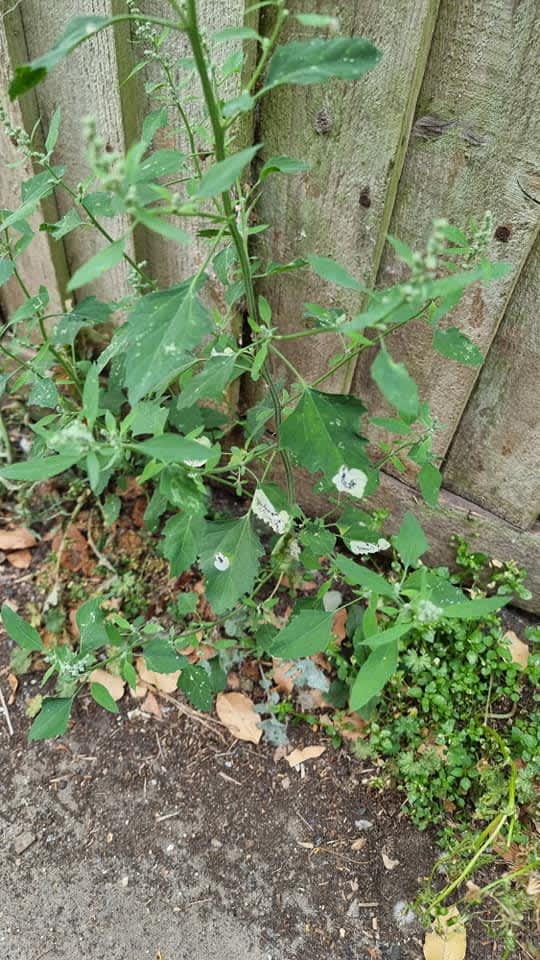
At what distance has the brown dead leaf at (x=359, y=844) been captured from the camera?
5.79 ft

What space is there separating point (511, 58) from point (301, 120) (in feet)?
1.48

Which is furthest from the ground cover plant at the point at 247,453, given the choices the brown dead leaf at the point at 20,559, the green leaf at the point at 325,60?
the brown dead leaf at the point at 20,559

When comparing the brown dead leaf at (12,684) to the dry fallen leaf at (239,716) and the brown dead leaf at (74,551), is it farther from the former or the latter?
the dry fallen leaf at (239,716)

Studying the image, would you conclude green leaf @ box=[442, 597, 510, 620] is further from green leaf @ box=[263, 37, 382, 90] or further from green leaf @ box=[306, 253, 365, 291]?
green leaf @ box=[263, 37, 382, 90]

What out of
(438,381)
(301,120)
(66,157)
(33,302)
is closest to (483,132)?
(301,120)

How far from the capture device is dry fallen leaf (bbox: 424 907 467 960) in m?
1.59

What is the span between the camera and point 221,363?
133cm

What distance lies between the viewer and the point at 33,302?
160 cm

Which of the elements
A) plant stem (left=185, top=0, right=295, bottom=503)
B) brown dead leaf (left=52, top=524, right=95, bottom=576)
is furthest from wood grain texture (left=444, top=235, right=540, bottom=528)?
brown dead leaf (left=52, top=524, right=95, bottom=576)

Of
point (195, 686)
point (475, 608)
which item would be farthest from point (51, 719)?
point (475, 608)

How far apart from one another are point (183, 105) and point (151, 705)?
5.21 ft

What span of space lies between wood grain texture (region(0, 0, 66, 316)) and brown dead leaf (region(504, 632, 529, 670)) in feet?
5.84

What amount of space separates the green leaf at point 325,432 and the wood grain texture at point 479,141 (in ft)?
1.67

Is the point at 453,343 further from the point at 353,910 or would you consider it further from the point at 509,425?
the point at 353,910
